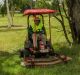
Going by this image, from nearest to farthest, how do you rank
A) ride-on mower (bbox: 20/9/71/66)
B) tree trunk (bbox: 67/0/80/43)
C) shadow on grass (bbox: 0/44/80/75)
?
shadow on grass (bbox: 0/44/80/75) → ride-on mower (bbox: 20/9/71/66) → tree trunk (bbox: 67/0/80/43)

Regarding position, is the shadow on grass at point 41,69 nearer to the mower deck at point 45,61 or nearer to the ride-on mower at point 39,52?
the mower deck at point 45,61

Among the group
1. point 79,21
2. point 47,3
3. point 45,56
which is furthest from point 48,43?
point 47,3

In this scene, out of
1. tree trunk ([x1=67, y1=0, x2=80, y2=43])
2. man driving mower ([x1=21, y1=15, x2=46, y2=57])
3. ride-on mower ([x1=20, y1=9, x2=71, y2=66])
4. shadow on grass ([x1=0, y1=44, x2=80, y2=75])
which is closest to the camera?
shadow on grass ([x1=0, y1=44, x2=80, y2=75])

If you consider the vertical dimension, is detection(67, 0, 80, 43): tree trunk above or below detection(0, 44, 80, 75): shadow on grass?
above

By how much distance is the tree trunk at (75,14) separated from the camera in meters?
17.3

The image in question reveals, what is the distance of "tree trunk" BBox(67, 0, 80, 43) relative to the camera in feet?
56.7

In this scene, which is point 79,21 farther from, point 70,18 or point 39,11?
point 39,11

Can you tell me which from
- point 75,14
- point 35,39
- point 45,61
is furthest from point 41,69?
point 75,14

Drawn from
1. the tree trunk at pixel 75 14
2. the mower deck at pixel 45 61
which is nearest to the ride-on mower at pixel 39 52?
the mower deck at pixel 45 61

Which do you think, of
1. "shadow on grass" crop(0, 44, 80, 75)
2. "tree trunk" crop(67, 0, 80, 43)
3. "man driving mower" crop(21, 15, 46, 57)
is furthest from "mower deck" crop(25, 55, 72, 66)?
"tree trunk" crop(67, 0, 80, 43)

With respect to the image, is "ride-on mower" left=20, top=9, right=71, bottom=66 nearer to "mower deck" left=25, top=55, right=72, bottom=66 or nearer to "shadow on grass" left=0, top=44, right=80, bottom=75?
"mower deck" left=25, top=55, right=72, bottom=66

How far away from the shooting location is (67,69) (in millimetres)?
11336

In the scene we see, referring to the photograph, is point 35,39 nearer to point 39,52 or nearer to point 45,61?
point 39,52

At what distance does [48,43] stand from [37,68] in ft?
6.16
